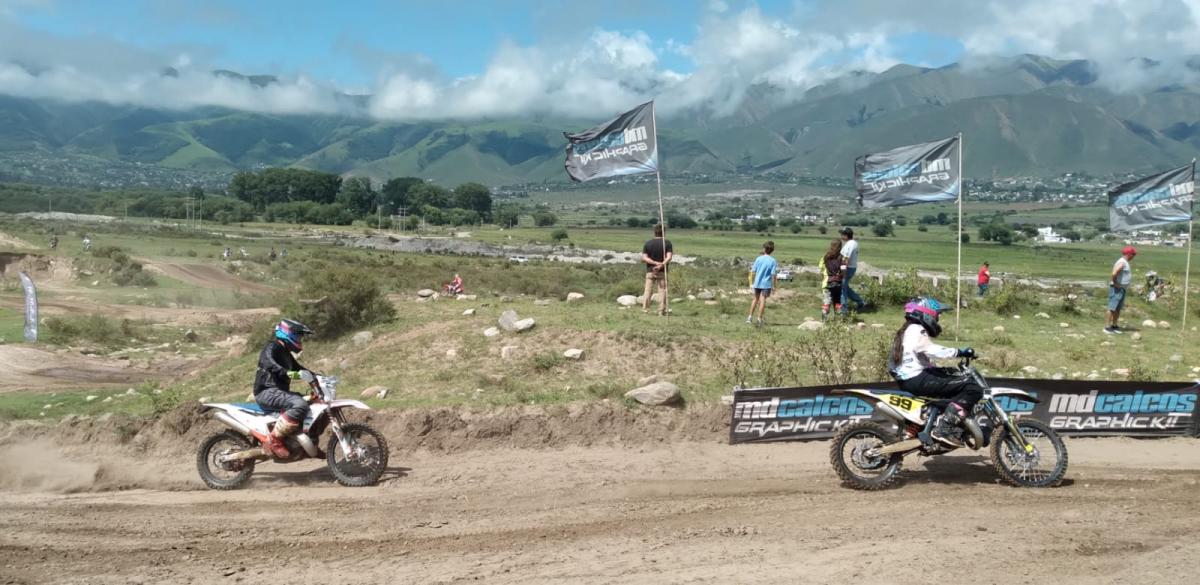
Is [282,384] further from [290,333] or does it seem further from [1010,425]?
[1010,425]

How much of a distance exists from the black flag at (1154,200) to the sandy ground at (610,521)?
9050 millimetres

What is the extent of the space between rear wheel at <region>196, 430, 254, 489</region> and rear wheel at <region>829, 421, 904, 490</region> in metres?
6.49

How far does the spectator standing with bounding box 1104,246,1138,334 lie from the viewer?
17.4 meters

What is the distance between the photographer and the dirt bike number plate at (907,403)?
368 inches

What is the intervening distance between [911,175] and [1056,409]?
7.01 m

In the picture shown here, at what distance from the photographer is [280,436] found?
32.5 feet

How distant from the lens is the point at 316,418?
9.88 m

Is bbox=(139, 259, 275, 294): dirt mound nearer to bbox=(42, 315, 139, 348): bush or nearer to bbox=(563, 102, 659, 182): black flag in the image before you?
bbox=(42, 315, 139, 348): bush

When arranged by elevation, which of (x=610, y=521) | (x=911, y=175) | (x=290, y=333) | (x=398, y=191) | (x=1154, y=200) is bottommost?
(x=610, y=521)

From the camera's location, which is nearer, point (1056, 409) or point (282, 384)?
point (282, 384)

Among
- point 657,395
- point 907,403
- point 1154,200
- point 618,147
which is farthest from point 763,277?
point 1154,200

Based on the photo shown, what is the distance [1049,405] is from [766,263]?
6291 millimetres

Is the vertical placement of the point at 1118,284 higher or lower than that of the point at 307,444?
higher

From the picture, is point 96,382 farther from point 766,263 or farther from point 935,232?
point 935,232
